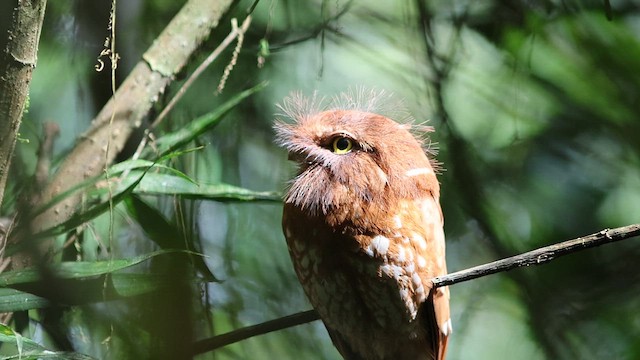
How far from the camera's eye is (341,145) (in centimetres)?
150

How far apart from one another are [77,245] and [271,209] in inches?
27.5

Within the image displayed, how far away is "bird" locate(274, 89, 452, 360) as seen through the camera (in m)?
1.45

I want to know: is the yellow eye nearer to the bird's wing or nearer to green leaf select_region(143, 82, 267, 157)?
the bird's wing

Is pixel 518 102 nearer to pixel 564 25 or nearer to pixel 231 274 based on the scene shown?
pixel 564 25

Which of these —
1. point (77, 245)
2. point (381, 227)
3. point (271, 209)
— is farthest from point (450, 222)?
point (77, 245)

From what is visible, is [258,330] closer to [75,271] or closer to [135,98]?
[75,271]

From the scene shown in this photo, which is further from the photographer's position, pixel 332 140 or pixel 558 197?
pixel 558 197

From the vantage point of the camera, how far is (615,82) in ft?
7.98

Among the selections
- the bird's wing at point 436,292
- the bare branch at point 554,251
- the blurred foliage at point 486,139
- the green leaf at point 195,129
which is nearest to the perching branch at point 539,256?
the bare branch at point 554,251

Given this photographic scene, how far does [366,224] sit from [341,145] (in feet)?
0.58

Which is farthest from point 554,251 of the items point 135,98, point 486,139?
point 486,139

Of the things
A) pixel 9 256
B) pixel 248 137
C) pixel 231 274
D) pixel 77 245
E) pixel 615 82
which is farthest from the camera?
pixel 615 82

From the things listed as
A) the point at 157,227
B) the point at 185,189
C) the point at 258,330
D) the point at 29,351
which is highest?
the point at 185,189

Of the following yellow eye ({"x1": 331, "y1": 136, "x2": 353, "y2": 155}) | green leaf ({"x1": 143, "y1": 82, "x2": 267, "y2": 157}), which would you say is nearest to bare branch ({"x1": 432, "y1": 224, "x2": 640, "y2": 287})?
yellow eye ({"x1": 331, "y1": 136, "x2": 353, "y2": 155})
